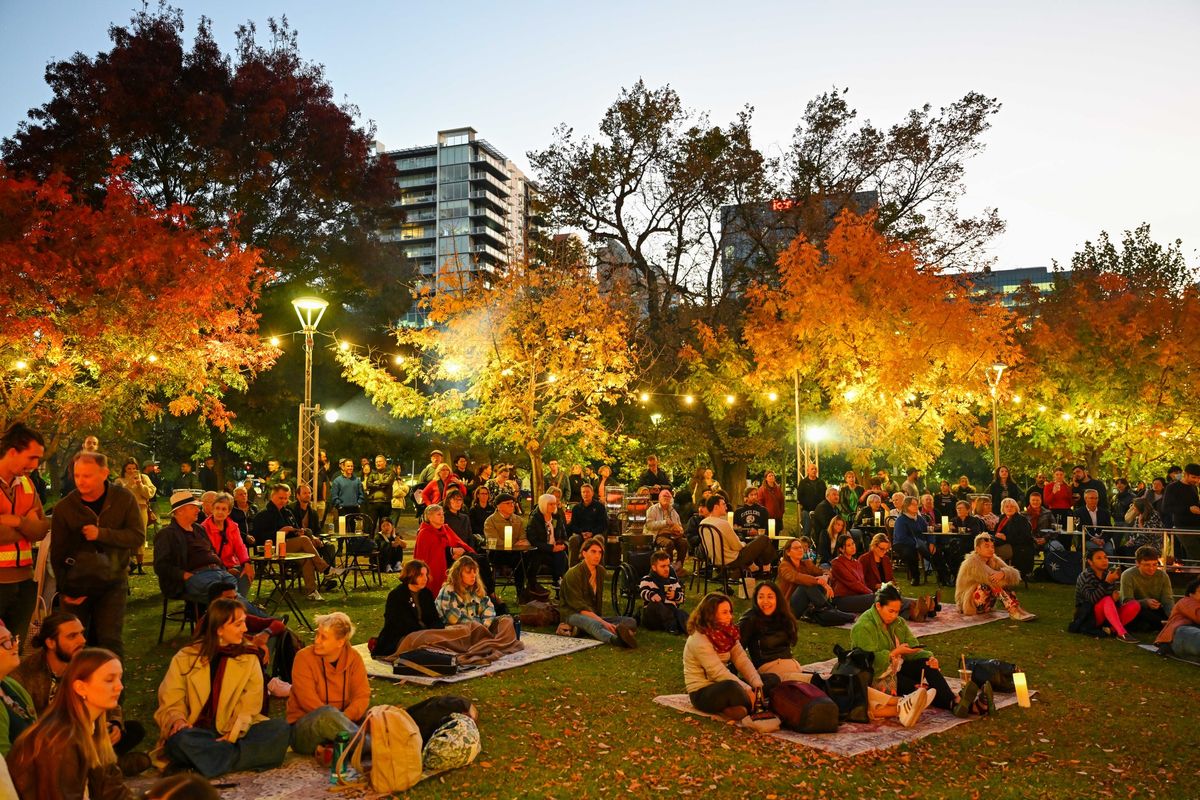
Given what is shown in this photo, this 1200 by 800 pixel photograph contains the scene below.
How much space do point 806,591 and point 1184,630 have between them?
12.6ft

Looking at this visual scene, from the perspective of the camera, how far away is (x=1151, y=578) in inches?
428

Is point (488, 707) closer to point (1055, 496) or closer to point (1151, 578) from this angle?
point (1151, 578)

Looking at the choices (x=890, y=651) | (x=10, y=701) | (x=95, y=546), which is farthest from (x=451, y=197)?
(x=10, y=701)

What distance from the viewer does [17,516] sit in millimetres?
6426

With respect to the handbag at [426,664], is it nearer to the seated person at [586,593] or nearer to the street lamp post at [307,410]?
the seated person at [586,593]

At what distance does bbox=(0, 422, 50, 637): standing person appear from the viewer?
6379 millimetres

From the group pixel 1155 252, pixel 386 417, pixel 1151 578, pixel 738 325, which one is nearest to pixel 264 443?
pixel 386 417

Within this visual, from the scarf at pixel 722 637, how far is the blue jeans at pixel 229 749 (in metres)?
3.21

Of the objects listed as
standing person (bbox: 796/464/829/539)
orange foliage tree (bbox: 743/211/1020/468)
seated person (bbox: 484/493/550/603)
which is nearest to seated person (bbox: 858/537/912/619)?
seated person (bbox: 484/493/550/603)

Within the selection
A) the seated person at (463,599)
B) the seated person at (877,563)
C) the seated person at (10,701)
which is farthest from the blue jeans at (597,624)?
the seated person at (10,701)

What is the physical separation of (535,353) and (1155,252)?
26.8m

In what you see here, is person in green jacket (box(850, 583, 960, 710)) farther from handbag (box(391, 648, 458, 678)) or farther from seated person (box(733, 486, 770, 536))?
seated person (box(733, 486, 770, 536))

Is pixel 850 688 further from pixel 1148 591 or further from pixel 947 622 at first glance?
pixel 1148 591

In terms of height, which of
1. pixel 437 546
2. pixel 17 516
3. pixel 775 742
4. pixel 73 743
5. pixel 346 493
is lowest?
pixel 775 742
